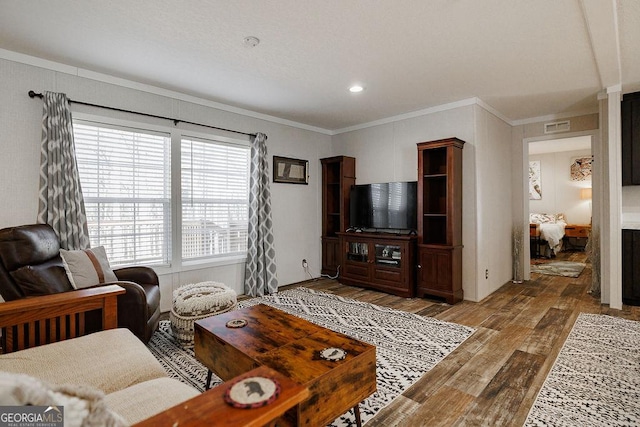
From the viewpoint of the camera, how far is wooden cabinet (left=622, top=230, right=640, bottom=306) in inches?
142

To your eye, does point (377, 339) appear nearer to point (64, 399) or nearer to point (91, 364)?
point (91, 364)

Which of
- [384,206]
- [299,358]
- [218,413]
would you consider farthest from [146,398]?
[384,206]

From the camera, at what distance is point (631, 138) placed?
3.66 m

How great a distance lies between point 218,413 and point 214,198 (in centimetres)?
352

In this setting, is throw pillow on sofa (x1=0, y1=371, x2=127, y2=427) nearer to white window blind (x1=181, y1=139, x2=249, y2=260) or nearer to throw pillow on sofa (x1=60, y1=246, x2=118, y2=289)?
throw pillow on sofa (x1=60, y1=246, x2=118, y2=289)

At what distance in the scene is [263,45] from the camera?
263cm

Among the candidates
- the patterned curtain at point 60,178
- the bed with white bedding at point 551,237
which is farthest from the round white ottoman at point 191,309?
the bed with white bedding at point 551,237

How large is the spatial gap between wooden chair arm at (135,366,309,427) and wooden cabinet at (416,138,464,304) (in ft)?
10.9

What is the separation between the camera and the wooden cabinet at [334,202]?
201 inches

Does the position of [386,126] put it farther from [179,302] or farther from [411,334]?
[179,302]

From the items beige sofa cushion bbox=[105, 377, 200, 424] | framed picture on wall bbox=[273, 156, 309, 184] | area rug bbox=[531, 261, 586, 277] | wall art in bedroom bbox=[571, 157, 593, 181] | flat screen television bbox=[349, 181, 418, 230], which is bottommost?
area rug bbox=[531, 261, 586, 277]

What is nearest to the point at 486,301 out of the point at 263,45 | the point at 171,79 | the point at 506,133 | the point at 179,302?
the point at 506,133

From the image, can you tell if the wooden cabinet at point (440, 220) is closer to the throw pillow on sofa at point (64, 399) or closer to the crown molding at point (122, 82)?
the crown molding at point (122, 82)

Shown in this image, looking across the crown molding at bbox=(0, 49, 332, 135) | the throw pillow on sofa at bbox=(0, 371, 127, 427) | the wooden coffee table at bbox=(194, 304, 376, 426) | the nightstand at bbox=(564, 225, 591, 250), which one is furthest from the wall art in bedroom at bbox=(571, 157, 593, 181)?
the throw pillow on sofa at bbox=(0, 371, 127, 427)
